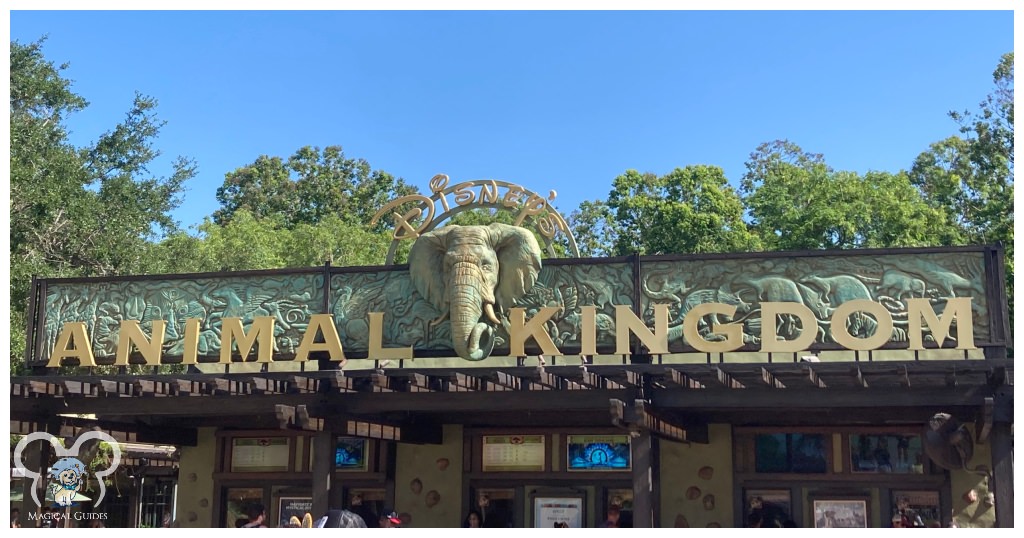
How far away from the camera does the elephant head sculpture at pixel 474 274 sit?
1524cm

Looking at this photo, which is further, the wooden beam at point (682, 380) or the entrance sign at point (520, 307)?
the entrance sign at point (520, 307)

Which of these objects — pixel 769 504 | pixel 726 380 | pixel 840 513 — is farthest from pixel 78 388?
pixel 840 513

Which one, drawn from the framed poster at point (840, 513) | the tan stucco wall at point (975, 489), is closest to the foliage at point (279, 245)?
→ the framed poster at point (840, 513)

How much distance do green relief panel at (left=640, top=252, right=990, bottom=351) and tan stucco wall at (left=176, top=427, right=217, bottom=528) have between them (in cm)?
804

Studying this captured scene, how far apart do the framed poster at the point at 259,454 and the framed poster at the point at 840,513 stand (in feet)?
27.0

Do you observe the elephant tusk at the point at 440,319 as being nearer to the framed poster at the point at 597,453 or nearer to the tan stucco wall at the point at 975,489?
the framed poster at the point at 597,453

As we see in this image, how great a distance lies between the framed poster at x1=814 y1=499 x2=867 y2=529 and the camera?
51.6 ft

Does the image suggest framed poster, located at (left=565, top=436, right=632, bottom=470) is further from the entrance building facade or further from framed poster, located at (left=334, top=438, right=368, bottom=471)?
framed poster, located at (left=334, top=438, right=368, bottom=471)

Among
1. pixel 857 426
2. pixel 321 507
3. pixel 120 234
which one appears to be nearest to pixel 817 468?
pixel 857 426

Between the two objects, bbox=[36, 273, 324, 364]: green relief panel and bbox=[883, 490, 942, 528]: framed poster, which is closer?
bbox=[883, 490, 942, 528]: framed poster

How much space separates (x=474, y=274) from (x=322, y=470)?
333 centimetres

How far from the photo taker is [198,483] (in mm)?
18609

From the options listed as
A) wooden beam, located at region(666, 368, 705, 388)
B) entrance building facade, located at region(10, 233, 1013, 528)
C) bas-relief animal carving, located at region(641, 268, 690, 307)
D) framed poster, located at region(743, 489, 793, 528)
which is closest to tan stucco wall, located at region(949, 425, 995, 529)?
entrance building facade, located at region(10, 233, 1013, 528)

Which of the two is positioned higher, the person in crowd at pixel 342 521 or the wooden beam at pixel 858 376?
the wooden beam at pixel 858 376
